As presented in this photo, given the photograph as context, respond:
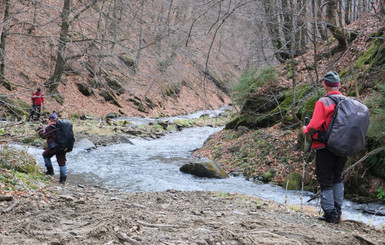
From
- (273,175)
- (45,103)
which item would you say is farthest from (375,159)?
(45,103)

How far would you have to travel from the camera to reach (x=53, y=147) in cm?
777

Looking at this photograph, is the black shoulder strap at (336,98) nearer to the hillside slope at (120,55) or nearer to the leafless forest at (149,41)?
the leafless forest at (149,41)

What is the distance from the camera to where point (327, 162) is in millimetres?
4359

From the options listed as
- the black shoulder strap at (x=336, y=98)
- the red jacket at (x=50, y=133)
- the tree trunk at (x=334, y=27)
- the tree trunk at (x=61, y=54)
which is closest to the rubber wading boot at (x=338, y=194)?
the black shoulder strap at (x=336, y=98)

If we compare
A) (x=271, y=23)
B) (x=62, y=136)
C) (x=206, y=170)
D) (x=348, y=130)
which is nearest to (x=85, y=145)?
(x=62, y=136)

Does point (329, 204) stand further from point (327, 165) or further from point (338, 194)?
point (327, 165)

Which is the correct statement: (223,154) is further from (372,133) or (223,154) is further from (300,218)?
(300,218)

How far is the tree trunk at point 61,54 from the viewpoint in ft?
23.6

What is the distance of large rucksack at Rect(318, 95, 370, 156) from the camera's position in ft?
13.4

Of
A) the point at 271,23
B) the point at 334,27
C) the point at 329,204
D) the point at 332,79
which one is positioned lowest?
the point at 329,204

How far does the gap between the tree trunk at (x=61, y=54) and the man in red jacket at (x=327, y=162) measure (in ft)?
11.9

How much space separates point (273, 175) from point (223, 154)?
3.45m

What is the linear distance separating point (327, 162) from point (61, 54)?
674 centimetres

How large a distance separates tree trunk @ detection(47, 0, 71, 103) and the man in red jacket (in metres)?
3.63
